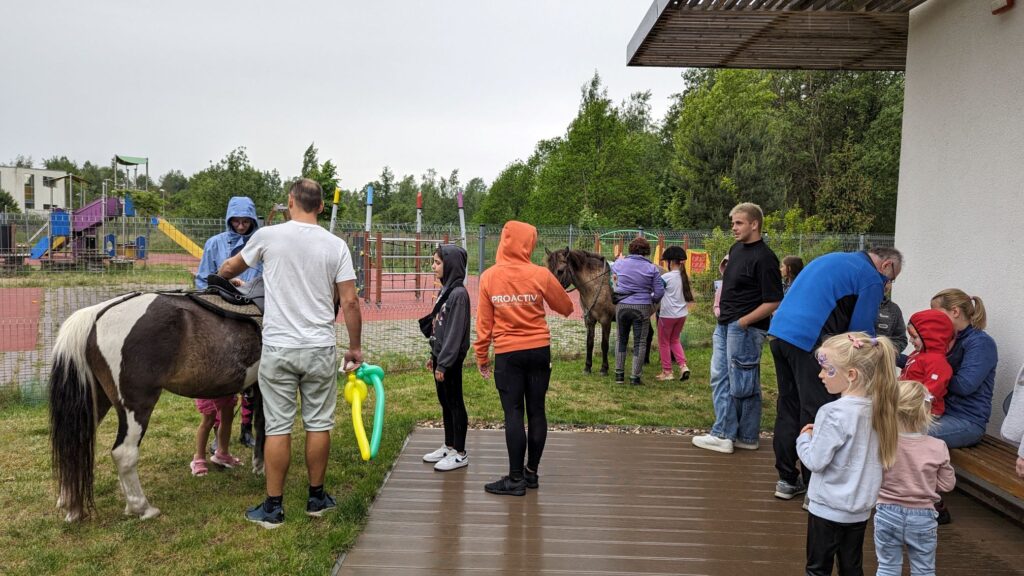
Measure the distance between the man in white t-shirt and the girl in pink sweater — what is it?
9.17 ft

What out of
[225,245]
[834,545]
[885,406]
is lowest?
[834,545]

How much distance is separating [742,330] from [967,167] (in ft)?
6.71

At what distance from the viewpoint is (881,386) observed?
2.66 meters

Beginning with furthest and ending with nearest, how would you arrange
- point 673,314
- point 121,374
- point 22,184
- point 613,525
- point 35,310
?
point 22,184
point 35,310
point 673,314
point 613,525
point 121,374

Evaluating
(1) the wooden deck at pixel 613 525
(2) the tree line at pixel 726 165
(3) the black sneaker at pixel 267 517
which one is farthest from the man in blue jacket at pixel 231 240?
(2) the tree line at pixel 726 165

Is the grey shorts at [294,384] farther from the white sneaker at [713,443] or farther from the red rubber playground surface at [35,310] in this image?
the red rubber playground surface at [35,310]

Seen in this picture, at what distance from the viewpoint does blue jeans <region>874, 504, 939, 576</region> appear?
2.74m

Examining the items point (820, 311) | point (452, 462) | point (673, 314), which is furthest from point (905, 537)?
point (673, 314)

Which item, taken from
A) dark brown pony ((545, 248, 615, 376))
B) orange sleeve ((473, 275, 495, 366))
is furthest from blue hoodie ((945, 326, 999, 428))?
dark brown pony ((545, 248, 615, 376))

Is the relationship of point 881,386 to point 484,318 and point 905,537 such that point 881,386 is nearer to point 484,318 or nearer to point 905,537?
point 905,537

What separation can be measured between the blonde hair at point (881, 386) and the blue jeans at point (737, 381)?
217cm

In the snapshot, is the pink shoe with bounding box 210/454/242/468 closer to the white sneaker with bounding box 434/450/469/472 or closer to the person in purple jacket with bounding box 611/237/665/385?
the white sneaker with bounding box 434/450/469/472

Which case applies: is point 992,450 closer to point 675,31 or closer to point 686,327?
point 675,31

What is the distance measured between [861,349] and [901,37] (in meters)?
4.68
